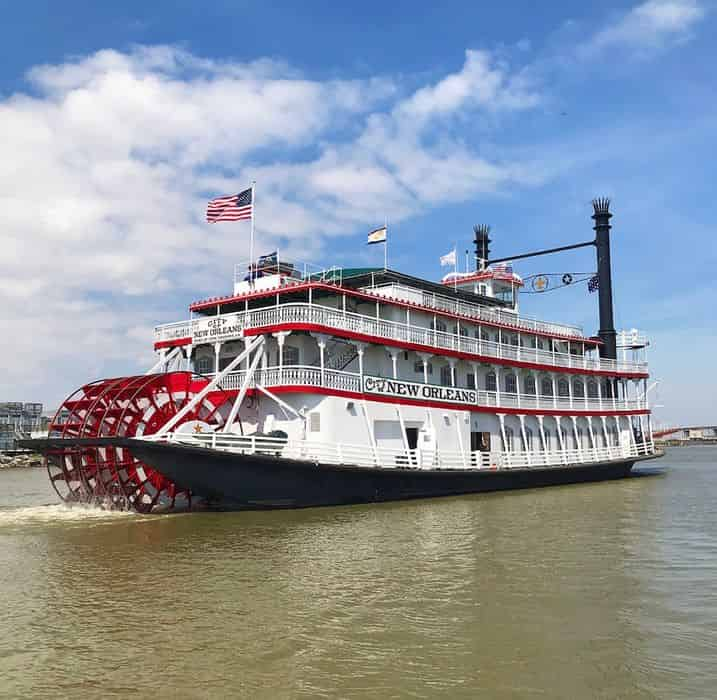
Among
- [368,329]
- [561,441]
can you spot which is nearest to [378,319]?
[368,329]

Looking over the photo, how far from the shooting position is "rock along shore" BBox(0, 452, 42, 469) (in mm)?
50103

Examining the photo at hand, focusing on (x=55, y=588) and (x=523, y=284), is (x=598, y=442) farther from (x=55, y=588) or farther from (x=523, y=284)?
(x=55, y=588)

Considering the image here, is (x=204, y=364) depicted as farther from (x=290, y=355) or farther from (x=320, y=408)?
(x=320, y=408)

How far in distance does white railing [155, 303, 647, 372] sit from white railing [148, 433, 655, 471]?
10.5 ft

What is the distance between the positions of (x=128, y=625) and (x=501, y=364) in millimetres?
19000

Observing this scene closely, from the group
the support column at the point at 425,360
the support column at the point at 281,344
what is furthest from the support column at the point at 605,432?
the support column at the point at 281,344

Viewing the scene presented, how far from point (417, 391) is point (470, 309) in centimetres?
543

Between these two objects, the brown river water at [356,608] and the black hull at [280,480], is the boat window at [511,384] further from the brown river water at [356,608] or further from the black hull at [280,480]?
the brown river water at [356,608]

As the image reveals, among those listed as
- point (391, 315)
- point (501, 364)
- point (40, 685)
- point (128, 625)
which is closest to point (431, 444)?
point (391, 315)

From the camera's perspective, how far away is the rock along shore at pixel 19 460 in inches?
1973

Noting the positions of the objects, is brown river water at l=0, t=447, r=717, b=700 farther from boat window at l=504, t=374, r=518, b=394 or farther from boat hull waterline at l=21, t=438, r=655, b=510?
boat window at l=504, t=374, r=518, b=394

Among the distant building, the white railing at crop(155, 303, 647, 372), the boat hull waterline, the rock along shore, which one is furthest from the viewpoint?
the distant building

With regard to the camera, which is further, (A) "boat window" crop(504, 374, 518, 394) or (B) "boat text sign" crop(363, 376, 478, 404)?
(A) "boat window" crop(504, 374, 518, 394)

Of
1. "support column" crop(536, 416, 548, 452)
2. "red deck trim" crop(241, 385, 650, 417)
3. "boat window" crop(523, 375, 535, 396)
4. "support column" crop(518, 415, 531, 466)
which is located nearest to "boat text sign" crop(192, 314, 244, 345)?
"red deck trim" crop(241, 385, 650, 417)
